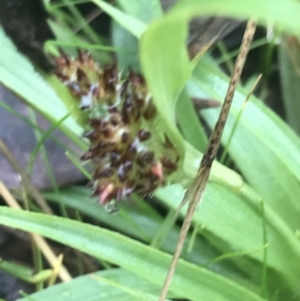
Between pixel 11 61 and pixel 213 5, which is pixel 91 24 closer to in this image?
pixel 11 61

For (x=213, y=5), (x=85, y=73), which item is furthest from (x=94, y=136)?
(x=213, y=5)

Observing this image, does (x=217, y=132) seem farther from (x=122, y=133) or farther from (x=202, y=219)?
(x=202, y=219)

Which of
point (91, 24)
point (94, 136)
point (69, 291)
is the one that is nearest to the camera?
point (94, 136)

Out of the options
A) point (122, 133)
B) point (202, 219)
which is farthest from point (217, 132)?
point (202, 219)
